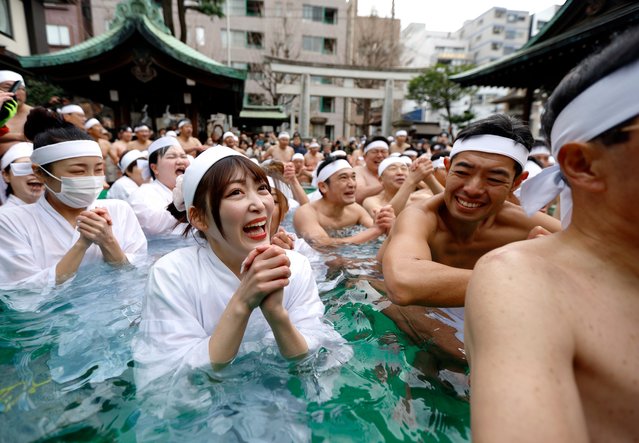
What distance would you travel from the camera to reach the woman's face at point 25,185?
12.9ft

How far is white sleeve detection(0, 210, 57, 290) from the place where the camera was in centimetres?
323

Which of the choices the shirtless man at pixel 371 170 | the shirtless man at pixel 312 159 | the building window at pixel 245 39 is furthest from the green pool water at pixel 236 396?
the building window at pixel 245 39

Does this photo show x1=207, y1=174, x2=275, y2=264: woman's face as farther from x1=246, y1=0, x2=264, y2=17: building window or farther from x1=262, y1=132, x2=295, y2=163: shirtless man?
x1=246, y1=0, x2=264, y2=17: building window

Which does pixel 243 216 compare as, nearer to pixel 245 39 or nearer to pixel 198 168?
pixel 198 168

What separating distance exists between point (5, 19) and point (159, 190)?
1634 cm

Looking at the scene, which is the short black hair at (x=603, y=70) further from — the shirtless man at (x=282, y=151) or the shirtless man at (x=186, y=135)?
the shirtless man at (x=282, y=151)

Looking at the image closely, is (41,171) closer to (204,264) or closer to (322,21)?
(204,264)

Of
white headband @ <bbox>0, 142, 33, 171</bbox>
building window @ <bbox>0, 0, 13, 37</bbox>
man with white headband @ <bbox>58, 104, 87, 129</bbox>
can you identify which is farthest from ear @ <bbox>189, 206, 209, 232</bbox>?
building window @ <bbox>0, 0, 13, 37</bbox>

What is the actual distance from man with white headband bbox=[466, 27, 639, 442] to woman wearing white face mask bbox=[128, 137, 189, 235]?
503cm

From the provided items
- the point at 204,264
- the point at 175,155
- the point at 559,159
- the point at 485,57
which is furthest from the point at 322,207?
the point at 485,57

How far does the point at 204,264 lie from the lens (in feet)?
7.44

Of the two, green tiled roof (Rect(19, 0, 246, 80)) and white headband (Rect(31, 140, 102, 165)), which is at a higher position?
green tiled roof (Rect(19, 0, 246, 80))

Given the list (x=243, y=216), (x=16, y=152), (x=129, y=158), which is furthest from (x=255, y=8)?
(x=243, y=216)

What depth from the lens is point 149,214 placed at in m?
5.34
